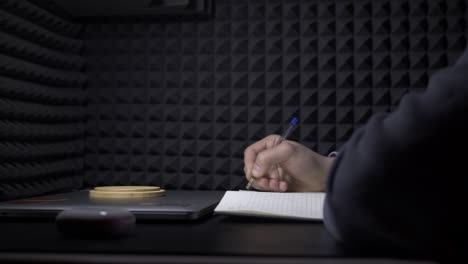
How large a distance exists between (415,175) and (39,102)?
1.00 m

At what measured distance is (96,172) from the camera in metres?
1.30

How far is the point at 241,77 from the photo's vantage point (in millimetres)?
1261

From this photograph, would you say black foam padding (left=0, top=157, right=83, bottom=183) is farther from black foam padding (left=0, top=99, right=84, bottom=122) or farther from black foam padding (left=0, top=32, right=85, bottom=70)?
black foam padding (left=0, top=32, right=85, bottom=70)

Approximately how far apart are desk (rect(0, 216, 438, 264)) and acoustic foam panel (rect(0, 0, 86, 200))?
456 millimetres

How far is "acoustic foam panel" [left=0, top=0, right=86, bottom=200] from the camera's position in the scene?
991 mm

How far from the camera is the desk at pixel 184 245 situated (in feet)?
1.39

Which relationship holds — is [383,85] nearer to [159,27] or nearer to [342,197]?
[159,27]

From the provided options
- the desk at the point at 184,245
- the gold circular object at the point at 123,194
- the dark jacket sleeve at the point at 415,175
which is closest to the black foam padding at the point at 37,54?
the gold circular object at the point at 123,194

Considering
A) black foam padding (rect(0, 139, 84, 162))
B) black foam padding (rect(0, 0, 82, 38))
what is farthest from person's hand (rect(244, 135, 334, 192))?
black foam padding (rect(0, 0, 82, 38))

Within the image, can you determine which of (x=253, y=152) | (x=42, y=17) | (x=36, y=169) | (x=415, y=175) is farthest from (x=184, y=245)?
(x=42, y=17)

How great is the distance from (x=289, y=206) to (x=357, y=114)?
1.95 ft

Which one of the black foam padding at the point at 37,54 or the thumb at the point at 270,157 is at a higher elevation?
the black foam padding at the point at 37,54

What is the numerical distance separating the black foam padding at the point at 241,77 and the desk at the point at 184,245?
2.12 feet

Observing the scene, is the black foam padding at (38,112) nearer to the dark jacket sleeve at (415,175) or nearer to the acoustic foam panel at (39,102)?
the acoustic foam panel at (39,102)
